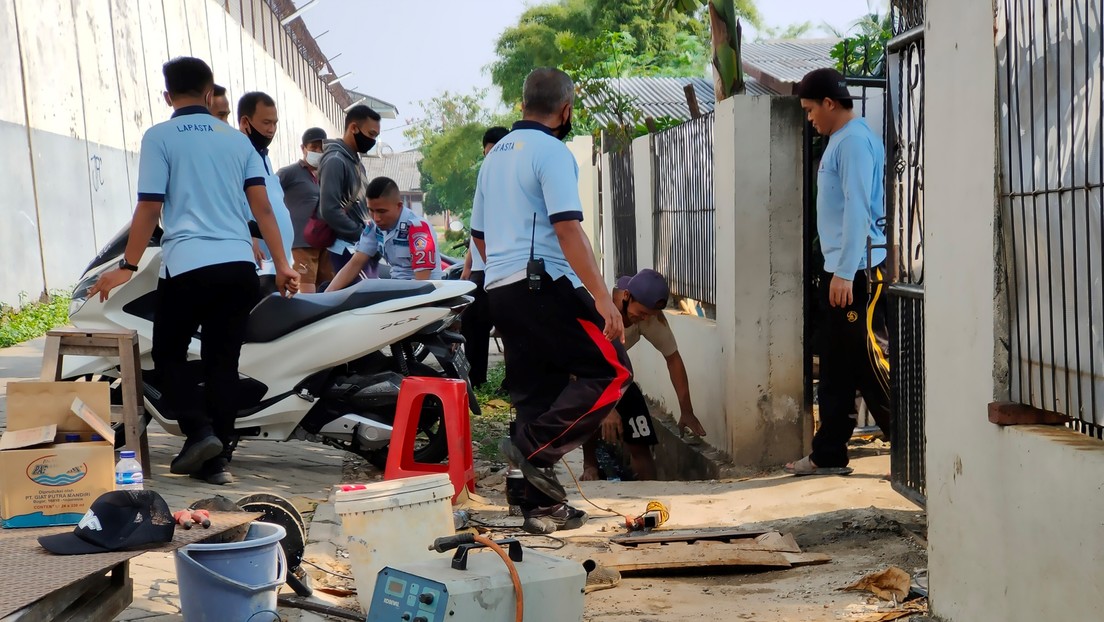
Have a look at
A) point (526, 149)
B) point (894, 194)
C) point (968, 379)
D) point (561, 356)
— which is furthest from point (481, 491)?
point (968, 379)

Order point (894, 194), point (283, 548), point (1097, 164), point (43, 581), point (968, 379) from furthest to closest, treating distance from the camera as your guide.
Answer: point (894, 194), point (283, 548), point (968, 379), point (43, 581), point (1097, 164)

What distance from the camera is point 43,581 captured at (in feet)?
9.82

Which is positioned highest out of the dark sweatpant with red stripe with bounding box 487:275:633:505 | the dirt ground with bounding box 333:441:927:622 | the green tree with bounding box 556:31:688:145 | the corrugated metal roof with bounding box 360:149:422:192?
the corrugated metal roof with bounding box 360:149:422:192

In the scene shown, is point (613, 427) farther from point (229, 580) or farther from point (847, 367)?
point (229, 580)

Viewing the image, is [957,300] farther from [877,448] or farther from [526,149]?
[877,448]

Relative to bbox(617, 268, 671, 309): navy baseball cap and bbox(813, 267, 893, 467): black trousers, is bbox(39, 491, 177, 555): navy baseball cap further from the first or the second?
bbox(617, 268, 671, 309): navy baseball cap

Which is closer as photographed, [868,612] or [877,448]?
[868,612]

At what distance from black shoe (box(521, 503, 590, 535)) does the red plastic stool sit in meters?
0.46

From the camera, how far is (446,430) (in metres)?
5.29

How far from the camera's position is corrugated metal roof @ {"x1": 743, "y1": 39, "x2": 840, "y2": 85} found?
25859mm

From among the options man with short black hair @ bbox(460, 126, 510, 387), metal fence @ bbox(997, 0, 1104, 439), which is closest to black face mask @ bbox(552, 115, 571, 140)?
metal fence @ bbox(997, 0, 1104, 439)

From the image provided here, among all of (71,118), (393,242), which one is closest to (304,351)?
(393,242)

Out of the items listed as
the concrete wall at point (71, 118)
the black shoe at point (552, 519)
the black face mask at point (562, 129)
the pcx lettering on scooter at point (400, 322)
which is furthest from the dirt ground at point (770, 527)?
the concrete wall at point (71, 118)

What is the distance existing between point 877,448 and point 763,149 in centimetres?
184
